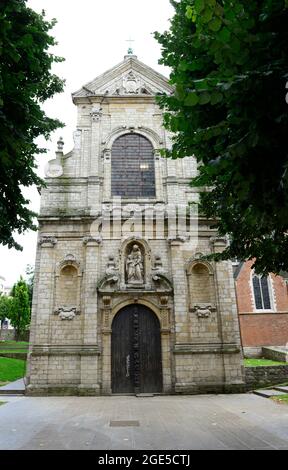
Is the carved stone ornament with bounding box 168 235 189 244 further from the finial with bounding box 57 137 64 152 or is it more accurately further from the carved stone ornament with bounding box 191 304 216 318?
the finial with bounding box 57 137 64 152

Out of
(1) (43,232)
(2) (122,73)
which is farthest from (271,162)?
(2) (122,73)

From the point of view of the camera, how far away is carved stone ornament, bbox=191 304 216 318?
1455cm

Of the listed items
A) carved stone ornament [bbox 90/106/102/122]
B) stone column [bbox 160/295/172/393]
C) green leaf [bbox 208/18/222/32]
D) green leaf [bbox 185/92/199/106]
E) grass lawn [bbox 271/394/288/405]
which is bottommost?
grass lawn [bbox 271/394/288/405]

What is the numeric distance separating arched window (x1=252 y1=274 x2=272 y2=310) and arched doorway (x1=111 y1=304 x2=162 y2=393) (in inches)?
456

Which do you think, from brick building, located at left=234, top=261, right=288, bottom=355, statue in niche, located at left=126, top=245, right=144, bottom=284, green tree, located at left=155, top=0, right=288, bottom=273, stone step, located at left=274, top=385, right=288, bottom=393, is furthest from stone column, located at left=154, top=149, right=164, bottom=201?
green tree, located at left=155, top=0, right=288, bottom=273

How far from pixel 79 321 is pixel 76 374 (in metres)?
1.88

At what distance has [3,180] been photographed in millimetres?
6910

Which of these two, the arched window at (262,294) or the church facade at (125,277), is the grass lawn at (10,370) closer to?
the church facade at (125,277)

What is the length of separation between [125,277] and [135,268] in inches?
21.0

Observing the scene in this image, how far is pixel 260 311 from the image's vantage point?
2341cm

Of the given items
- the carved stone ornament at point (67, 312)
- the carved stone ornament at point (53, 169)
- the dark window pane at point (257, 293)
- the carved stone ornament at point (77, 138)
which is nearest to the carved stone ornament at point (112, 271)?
the carved stone ornament at point (67, 312)

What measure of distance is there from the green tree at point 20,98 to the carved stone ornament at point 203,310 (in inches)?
307

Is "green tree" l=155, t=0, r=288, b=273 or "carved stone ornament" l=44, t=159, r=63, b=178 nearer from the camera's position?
"green tree" l=155, t=0, r=288, b=273
